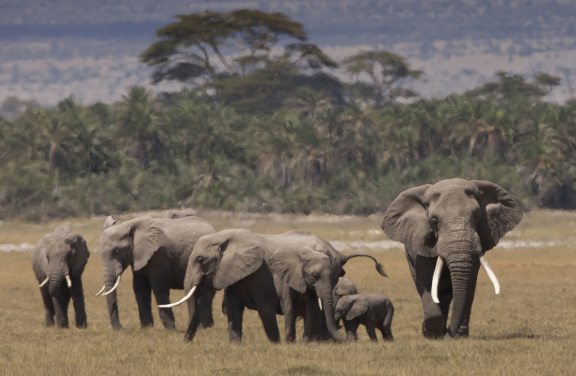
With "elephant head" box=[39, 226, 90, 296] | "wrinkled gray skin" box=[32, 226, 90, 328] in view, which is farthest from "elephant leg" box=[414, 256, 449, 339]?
"wrinkled gray skin" box=[32, 226, 90, 328]

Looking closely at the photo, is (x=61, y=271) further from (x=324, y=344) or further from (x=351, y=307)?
(x=324, y=344)

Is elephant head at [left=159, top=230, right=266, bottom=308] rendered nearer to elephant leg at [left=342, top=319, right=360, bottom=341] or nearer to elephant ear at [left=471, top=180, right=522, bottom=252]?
elephant leg at [left=342, top=319, right=360, bottom=341]

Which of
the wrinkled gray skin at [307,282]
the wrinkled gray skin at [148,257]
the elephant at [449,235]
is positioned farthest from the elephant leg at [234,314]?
the elephant at [449,235]

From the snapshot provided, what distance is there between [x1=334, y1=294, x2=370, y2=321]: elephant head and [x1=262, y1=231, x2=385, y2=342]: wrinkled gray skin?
0.48 metres

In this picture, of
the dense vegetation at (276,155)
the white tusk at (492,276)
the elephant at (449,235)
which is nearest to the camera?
the white tusk at (492,276)

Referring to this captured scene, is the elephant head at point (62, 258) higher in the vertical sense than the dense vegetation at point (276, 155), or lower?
higher

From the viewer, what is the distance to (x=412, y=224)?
1216cm

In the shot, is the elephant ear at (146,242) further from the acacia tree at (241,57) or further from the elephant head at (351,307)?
the acacia tree at (241,57)

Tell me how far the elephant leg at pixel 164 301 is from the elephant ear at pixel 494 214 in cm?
657

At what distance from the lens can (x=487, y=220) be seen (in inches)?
473

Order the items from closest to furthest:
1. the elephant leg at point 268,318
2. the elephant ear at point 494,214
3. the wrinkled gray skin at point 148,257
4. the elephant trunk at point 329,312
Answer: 1. the elephant ear at point 494,214
2. the elephant trunk at point 329,312
3. the elephant leg at point 268,318
4. the wrinkled gray skin at point 148,257

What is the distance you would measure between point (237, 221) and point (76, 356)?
33.3 metres

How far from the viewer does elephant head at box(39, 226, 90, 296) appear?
52.0ft

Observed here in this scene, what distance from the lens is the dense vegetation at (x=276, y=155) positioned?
155 ft
